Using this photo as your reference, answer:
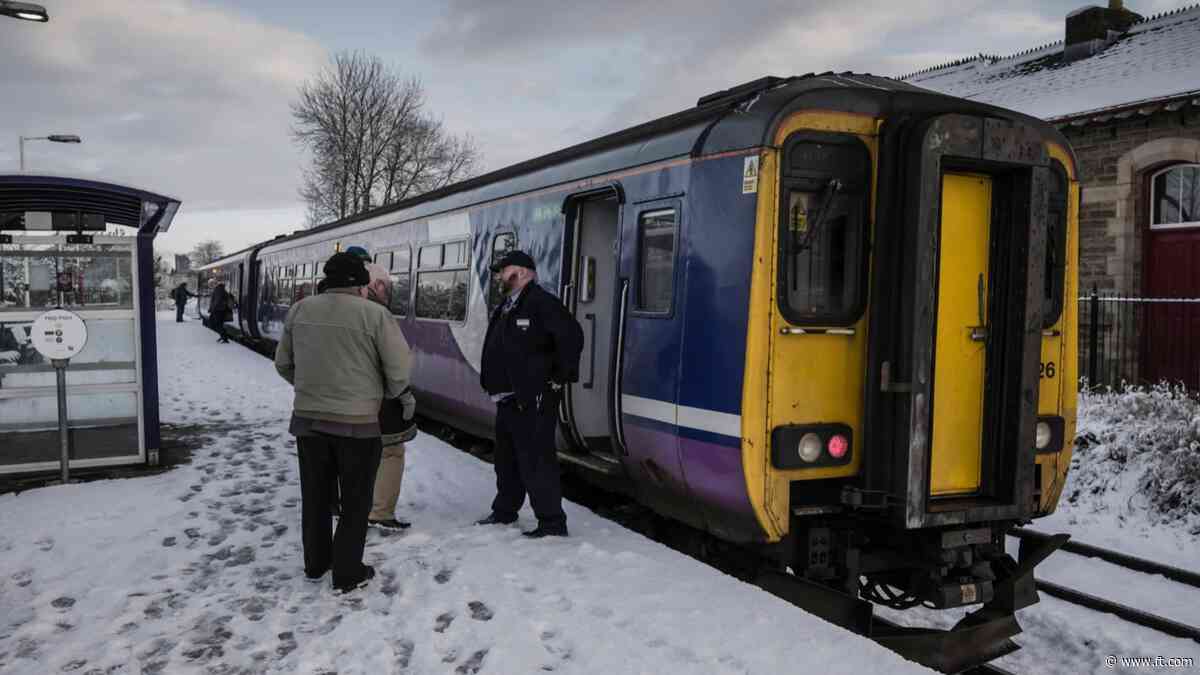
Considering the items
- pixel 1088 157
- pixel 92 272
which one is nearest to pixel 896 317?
pixel 92 272

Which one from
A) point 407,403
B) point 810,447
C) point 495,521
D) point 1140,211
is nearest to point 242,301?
point 495,521

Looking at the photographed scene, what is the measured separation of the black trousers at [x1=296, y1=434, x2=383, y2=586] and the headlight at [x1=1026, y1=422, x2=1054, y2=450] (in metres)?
3.85

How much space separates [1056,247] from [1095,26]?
14377 millimetres

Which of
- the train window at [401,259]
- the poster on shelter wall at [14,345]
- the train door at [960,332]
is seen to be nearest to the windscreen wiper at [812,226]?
the train door at [960,332]

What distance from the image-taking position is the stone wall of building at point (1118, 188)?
12.2 m

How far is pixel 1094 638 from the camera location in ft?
18.2

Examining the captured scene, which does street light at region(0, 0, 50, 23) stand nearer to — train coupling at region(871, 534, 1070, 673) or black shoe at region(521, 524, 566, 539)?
black shoe at region(521, 524, 566, 539)

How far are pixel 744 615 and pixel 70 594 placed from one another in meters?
3.54

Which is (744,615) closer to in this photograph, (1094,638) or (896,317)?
(896,317)

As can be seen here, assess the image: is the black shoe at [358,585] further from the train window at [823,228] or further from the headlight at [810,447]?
the train window at [823,228]

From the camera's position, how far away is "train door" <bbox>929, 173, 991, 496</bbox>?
15.5 ft

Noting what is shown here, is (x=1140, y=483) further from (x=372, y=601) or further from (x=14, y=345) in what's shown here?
(x=14, y=345)

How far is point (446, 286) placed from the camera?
9398mm

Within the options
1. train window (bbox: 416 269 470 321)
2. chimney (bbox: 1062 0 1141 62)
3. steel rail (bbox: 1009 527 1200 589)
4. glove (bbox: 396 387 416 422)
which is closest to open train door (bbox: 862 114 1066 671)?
steel rail (bbox: 1009 527 1200 589)
